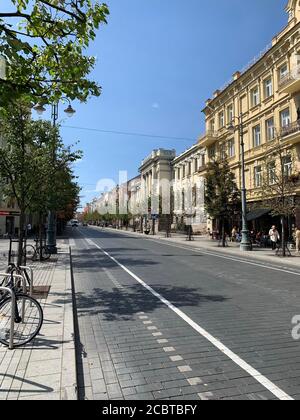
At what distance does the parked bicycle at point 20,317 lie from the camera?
18.6 feet

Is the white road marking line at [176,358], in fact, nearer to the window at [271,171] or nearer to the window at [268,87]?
the window at [271,171]

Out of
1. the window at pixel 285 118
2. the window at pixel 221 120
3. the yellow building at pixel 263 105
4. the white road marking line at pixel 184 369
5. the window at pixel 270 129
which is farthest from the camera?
the window at pixel 221 120

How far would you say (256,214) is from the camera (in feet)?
97.9

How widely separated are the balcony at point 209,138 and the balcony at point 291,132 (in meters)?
15.6

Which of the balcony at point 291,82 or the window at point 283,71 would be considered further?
the window at point 283,71

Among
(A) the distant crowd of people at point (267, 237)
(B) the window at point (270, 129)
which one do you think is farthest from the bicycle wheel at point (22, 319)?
(B) the window at point (270, 129)

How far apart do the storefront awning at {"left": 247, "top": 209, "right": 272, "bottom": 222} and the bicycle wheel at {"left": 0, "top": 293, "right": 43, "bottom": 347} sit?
24809mm

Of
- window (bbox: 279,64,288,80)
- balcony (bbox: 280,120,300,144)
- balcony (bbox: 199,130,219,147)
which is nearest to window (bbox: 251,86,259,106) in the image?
window (bbox: 279,64,288,80)

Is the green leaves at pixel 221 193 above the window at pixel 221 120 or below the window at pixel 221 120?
below

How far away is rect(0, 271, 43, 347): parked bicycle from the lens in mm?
5670

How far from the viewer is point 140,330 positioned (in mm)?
6754
